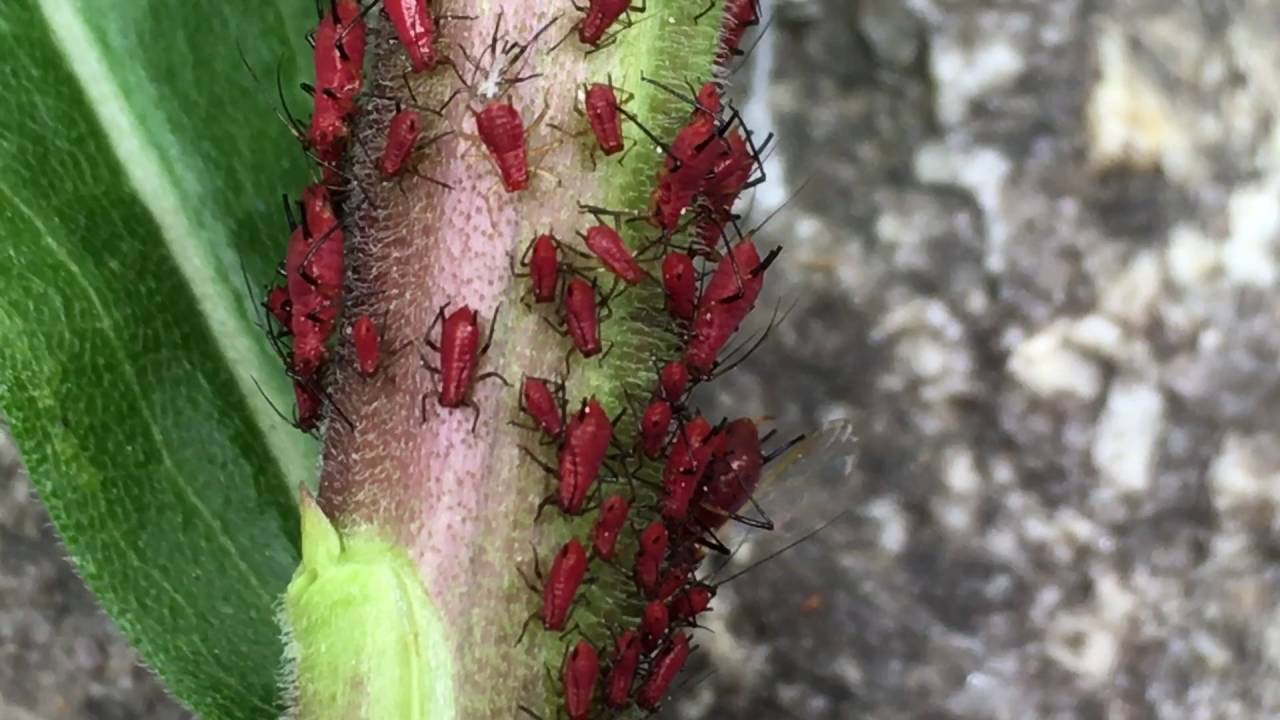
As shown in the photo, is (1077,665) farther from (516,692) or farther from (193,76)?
(193,76)

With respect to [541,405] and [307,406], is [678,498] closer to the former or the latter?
[541,405]

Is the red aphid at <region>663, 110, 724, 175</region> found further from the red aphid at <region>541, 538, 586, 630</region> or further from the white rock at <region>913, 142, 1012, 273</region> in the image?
the white rock at <region>913, 142, 1012, 273</region>

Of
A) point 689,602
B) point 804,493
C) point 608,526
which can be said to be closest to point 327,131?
point 608,526

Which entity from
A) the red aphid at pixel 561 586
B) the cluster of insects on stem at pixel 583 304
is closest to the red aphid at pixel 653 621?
the cluster of insects on stem at pixel 583 304

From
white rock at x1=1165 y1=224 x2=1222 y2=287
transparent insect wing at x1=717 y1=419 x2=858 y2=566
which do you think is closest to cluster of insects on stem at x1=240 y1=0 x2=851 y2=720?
transparent insect wing at x1=717 y1=419 x2=858 y2=566

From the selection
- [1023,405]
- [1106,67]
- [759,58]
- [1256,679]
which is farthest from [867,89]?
[1256,679]
